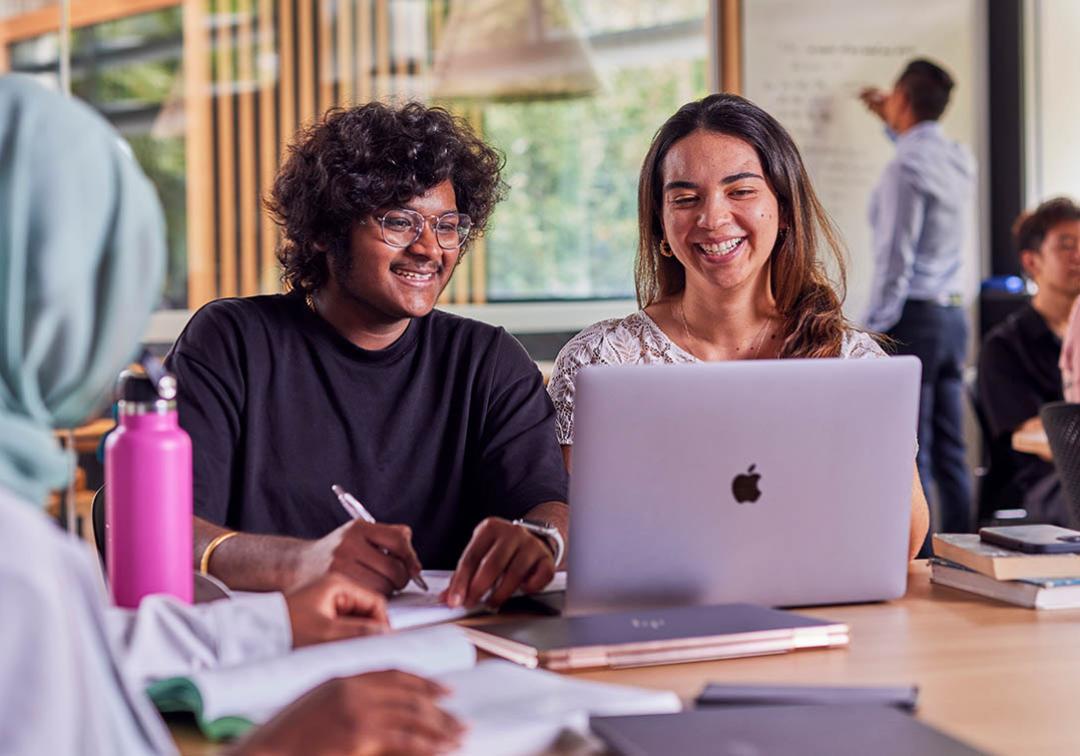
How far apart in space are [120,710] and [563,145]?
190 inches

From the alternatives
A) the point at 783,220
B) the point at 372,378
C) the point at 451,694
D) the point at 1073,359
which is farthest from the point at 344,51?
the point at 451,694

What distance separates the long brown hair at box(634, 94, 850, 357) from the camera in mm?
2379

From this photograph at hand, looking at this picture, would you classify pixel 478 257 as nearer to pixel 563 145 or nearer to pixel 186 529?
pixel 563 145

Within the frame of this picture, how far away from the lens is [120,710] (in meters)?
0.82

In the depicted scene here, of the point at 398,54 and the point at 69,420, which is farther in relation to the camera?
the point at 398,54

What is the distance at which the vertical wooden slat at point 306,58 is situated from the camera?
541 centimetres

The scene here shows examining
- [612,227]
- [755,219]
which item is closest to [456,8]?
[612,227]

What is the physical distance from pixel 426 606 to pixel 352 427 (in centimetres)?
59

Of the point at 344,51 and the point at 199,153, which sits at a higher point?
the point at 344,51

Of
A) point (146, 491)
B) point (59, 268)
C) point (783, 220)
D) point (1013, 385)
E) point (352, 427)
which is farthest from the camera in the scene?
point (1013, 385)

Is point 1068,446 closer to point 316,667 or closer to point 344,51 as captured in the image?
point 316,667

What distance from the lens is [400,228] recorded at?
2133 millimetres

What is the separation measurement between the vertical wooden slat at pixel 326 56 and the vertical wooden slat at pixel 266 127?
0.62ft

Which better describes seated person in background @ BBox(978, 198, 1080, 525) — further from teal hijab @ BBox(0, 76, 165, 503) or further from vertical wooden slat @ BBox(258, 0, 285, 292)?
teal hijab @ BBox(0, 76, 165, 503)
